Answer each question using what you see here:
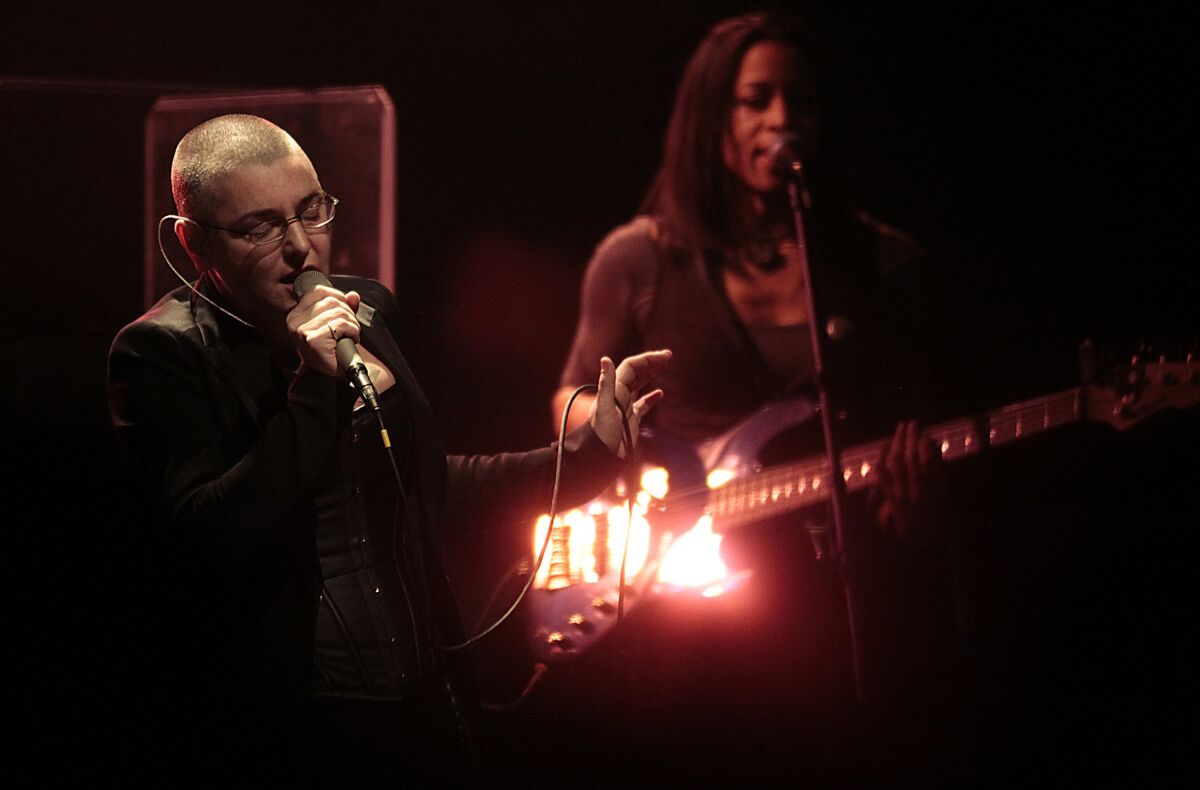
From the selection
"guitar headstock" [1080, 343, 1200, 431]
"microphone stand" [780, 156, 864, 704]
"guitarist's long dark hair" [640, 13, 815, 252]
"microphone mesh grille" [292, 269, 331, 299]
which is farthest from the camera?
"guitarist's long dark hair" [640, 13, 815, 252]

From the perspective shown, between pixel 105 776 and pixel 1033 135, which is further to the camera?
pixel 1033 135

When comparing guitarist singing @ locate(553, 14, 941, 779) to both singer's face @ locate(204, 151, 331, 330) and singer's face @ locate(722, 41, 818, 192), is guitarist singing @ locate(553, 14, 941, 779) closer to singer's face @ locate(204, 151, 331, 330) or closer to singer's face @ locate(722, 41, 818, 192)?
singer's face @ locate(722, 41, 818, 192)

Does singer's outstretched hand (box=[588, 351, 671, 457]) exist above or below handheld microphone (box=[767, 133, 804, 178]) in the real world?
below

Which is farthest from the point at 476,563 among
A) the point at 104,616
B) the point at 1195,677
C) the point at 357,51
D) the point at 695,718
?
the point at 1195,677

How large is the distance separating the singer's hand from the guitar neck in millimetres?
1430

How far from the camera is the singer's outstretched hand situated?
5.90 feet

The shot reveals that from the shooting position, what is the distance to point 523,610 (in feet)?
7.00

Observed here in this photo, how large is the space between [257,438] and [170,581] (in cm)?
28

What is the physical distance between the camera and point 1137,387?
8.43 ft

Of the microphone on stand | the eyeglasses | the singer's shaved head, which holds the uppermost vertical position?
the microphone on stand

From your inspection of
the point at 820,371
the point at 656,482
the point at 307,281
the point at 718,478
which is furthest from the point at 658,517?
the point at 307,281

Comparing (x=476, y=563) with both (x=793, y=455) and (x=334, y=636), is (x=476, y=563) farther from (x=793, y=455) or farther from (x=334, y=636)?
(x=793, y=455)

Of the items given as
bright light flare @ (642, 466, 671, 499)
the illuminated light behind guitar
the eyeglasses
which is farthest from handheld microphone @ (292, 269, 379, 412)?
bright light flare @ (642, 466, 671, 499)

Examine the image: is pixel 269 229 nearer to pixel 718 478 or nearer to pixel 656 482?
pixel 656 482
